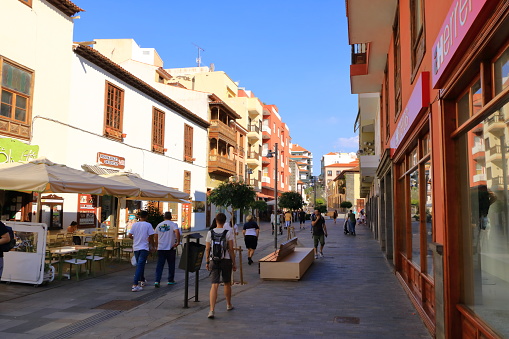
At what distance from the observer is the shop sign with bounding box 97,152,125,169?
2133 centimetres

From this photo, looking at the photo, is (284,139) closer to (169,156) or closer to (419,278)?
(169,156)

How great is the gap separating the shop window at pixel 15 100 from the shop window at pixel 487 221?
49.6ft

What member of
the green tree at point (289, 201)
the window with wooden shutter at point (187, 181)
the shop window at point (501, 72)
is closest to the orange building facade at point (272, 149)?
the green tree at point (289, 201)

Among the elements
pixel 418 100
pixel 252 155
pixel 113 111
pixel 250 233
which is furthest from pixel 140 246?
pixel 252 155

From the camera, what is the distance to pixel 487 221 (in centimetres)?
409

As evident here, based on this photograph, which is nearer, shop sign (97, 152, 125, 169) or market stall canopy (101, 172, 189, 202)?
market stall canopy (101, 172, 189, 202)

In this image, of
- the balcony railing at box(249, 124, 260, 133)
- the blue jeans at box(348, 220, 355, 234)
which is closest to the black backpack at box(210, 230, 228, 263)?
the blue jeans at box(348, 220, 355, 234)

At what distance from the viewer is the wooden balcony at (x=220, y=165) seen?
36787 millimetres

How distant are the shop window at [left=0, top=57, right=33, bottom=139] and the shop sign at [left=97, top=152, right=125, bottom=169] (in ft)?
16.5

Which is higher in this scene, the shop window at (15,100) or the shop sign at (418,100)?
the shop window at (15,100)

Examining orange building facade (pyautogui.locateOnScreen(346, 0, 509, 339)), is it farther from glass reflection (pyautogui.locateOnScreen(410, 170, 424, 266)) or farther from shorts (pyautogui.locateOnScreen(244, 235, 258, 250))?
shorts (pyautogui.locateOnScreen(244, 235, 258, 250))

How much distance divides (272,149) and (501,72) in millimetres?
59575

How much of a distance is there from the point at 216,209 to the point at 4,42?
964 inches

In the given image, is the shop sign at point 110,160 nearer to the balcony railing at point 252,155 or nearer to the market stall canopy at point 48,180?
the market stall canopy at point 48,180
